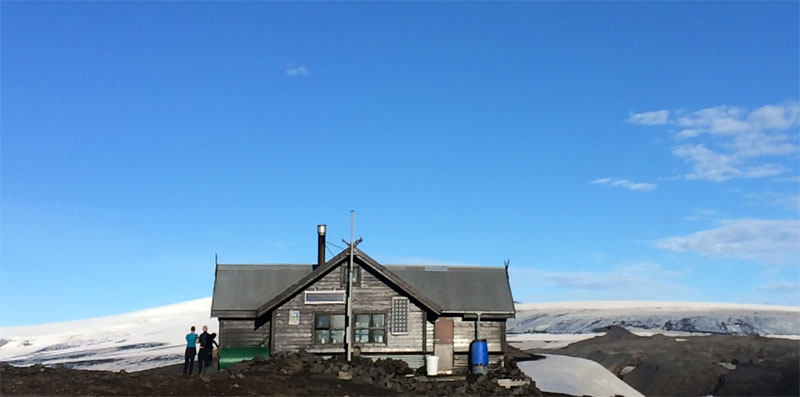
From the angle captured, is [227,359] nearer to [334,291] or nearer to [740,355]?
[334,291]

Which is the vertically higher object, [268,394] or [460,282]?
[460,282]

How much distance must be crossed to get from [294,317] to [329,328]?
1.51 meters

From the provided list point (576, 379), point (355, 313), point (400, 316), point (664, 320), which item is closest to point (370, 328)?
point (355, 313)

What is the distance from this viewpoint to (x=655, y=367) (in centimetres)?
4697

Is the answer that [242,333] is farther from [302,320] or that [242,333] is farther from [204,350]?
[204,350]

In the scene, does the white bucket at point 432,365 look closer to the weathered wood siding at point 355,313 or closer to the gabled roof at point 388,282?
the weathered wood siding at point 355,313

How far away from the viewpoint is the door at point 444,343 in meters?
36.2

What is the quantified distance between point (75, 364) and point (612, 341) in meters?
37.7

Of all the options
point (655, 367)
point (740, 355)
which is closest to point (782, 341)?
point (740, 355)

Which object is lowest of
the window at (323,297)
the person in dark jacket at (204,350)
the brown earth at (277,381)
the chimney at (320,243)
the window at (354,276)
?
the brown earth at (277,381)

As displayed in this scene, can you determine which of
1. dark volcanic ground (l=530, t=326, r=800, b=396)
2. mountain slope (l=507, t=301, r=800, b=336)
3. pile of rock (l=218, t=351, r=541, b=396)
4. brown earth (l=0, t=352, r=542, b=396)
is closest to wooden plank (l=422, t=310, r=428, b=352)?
brown earth (l=0, t=352, r=542, b=396)

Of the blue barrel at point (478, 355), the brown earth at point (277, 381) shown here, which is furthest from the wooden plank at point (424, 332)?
the blue barrel at point (478, 355)

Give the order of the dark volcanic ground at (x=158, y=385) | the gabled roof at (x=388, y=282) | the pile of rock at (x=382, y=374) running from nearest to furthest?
the dark volcanic ground at (x=158, y=385) → the pile of rock at (x=382, y=374) → the gabled roof at (x=388, y=282)

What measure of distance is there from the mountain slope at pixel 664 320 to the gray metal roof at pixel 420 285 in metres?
51.2
